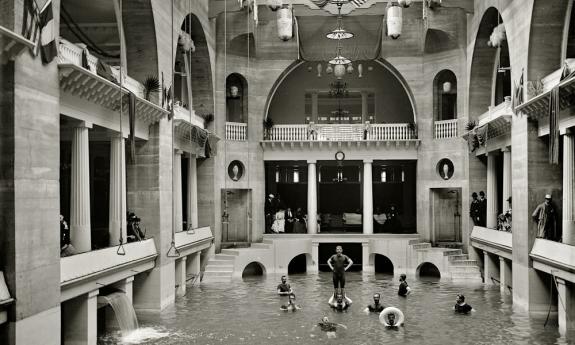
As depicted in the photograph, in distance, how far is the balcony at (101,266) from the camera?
15.0 metres

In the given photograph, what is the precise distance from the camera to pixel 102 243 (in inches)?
802

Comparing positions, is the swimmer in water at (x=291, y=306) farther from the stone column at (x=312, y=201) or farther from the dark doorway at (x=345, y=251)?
the dark doorway at (x=345, y=251)

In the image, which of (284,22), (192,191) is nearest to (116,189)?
(192,191)

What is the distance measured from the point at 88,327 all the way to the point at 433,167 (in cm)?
2094

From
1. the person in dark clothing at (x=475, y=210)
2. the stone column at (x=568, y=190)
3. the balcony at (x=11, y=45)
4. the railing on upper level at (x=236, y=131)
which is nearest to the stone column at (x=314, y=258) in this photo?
the railing on upper level at (x=236, y=131)

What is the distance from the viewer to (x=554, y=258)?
1841 cm

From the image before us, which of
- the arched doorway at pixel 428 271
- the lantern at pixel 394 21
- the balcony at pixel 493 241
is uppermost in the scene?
the lantern at pixel 394 21

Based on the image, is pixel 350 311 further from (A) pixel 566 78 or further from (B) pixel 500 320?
(A) pixel 566 78

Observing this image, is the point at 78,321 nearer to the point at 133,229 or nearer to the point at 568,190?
the point at 133,229

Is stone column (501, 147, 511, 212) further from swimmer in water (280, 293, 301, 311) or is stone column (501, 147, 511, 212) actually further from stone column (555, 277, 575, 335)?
swimmer in water (280, 293, 301, 311)

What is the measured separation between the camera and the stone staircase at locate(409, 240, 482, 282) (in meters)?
28.9

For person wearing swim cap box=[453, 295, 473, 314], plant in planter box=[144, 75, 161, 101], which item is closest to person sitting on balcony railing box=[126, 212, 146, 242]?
plant in planter box=[144, 75, 161, 101]

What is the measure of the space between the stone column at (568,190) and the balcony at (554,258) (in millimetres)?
577

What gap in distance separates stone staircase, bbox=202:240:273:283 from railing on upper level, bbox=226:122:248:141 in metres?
5.68
